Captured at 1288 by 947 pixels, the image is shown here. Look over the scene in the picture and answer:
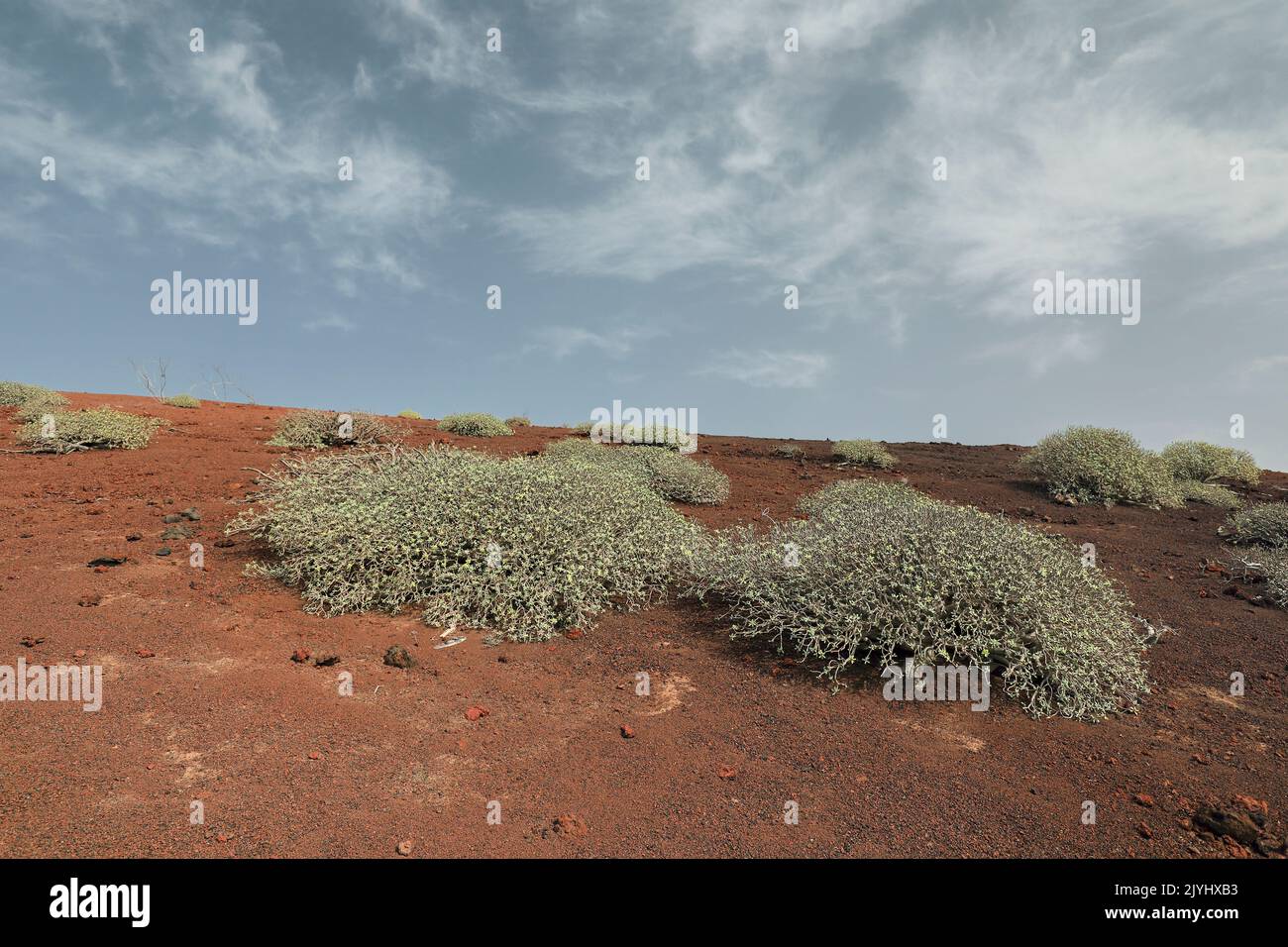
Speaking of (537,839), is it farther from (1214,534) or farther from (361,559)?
(1214,534)

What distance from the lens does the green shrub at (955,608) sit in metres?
4.91

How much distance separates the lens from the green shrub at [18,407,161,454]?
476 inches

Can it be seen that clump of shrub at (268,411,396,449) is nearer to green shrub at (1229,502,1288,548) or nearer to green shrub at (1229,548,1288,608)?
green shrub at (1229,548,1288,608)

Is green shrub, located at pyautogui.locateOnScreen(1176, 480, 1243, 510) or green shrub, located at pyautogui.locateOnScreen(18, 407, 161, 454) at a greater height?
green shrub, located at pyautogui.locateOnScreen(18, 407, 161, 454)

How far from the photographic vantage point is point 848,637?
5.09m

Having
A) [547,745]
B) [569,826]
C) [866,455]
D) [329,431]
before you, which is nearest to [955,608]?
[547,745]

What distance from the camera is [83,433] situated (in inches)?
484

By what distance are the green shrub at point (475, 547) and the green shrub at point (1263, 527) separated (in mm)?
8501

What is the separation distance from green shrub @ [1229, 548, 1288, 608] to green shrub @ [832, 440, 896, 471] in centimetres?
698

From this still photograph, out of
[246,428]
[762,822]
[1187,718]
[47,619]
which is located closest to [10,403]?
[246,428]

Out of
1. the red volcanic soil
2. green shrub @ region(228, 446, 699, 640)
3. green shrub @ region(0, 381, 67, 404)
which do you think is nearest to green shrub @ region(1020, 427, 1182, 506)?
the red volcanic soil

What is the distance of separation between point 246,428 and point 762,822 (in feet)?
49.1

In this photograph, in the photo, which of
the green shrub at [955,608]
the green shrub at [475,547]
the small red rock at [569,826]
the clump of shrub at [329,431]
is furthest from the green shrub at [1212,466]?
the small red rock at [569,826]

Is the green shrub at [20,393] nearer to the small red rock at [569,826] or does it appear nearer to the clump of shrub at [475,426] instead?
the clump of shrub at [475,426]
